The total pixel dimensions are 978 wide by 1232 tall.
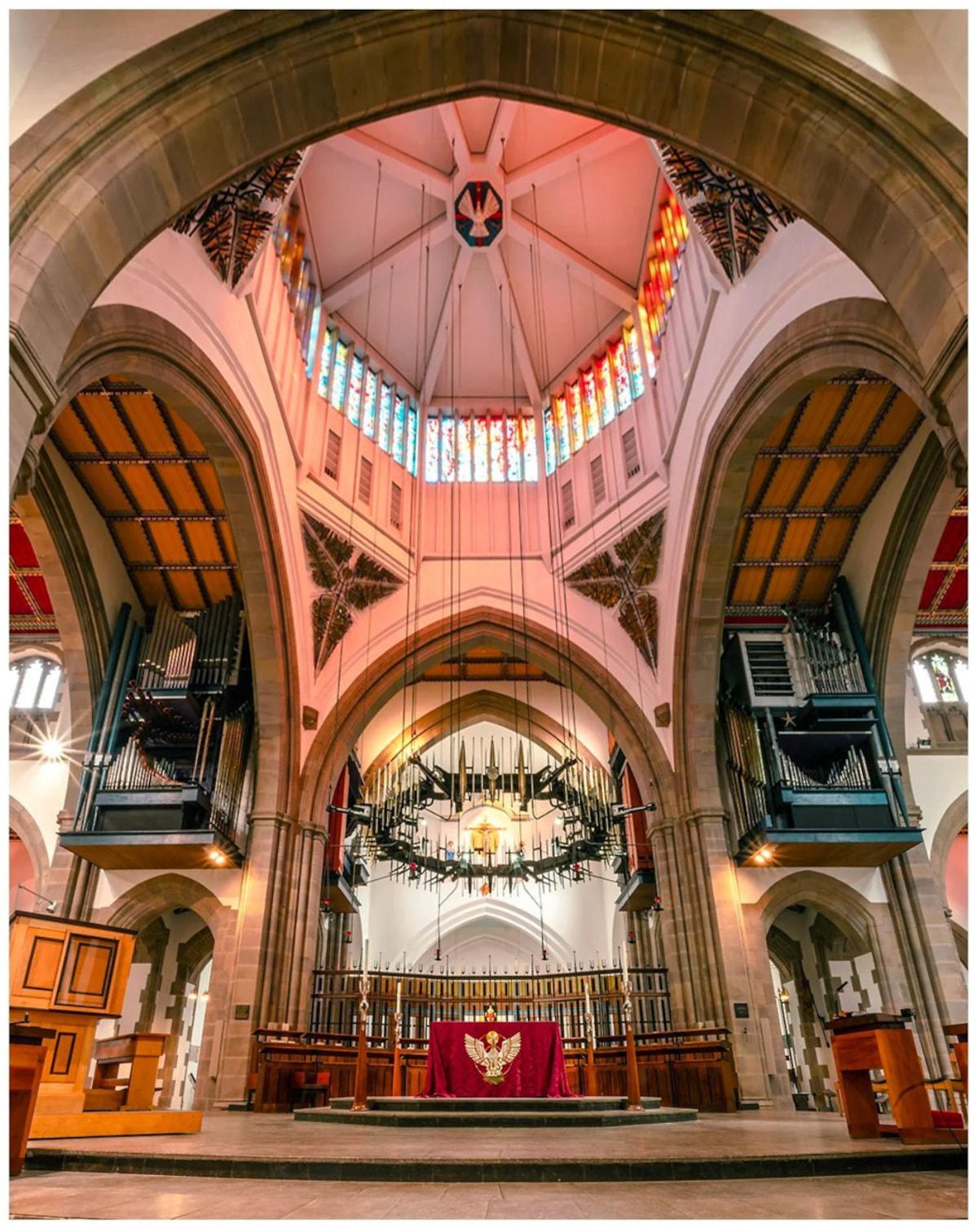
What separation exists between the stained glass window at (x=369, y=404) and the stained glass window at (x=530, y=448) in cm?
364

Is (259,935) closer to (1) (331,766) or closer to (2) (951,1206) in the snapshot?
(1) (331,766)

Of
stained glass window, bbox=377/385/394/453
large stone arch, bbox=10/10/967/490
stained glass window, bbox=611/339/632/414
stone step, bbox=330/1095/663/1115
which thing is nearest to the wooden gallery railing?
stone step, bbox=330/1095/663/1115

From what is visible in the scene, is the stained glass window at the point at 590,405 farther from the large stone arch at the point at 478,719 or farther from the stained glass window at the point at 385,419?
the large stone arch at the point at 478,719

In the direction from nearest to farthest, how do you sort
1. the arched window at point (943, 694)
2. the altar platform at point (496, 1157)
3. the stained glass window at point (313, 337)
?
the altar platform at point (496, 1157) < the arched window at point (943, 694) < the stained glass window at point (313, 337)

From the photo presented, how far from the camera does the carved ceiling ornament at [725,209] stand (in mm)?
10648

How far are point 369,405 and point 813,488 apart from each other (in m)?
9.69

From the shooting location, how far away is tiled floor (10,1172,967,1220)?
3.42 meters

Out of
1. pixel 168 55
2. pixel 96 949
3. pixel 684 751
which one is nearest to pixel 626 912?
pixel 684 751

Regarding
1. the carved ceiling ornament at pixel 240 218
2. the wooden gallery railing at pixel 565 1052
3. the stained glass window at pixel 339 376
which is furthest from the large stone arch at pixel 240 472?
the stained glass window at pixel 339 376

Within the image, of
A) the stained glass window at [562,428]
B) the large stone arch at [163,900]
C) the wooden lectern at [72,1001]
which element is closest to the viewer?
the wooden lectern at [72,1001]

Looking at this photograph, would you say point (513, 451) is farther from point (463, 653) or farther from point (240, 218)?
point (240, 218)

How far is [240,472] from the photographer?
41.8 ft

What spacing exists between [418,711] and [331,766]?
5.32 meters

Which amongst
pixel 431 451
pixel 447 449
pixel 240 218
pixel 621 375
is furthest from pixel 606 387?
pixel 240 218
